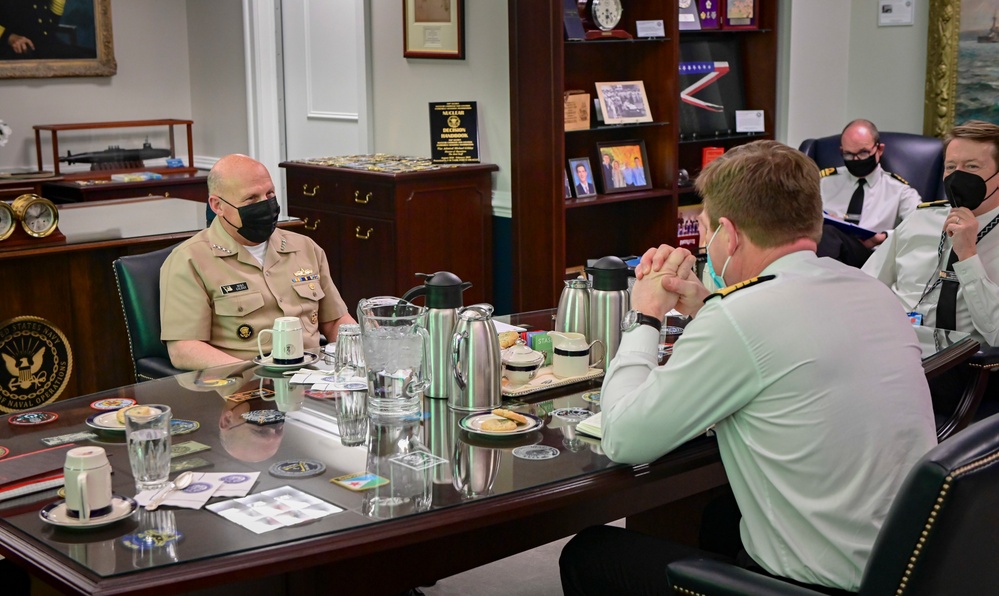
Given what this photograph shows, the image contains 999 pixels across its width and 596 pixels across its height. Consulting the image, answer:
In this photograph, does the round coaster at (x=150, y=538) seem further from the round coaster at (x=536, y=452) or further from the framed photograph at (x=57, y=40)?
the framed photograph at (x=57, y=40)

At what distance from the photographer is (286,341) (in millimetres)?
2672

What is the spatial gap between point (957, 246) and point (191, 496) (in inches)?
98.2

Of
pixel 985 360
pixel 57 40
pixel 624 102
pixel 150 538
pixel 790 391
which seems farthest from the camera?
pixel 57 40

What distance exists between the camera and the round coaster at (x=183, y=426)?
7.13 ft

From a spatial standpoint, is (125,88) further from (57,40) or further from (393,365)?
(393,365)

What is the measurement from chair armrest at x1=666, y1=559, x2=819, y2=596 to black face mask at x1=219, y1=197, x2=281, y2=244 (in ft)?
5.89

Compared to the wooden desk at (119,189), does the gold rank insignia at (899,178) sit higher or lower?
higher

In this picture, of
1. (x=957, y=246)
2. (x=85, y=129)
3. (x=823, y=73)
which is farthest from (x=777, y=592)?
(x=85, y=129)

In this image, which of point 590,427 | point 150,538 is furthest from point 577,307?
point 150,538

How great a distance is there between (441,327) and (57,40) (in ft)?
19.2

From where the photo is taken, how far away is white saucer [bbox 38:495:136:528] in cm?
171

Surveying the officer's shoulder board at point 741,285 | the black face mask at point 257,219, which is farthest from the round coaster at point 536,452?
the black face mask at point 257,219

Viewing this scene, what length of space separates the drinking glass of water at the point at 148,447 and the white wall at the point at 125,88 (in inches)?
230

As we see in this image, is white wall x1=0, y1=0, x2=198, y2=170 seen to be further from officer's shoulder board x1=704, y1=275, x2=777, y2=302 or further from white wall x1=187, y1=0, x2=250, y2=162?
officer's shoulder board x1=704, y1=275, x2=777, y2=302
